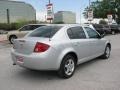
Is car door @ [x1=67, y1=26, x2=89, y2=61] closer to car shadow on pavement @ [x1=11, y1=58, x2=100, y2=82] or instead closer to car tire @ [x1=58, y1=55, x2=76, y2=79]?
car tire @ [x1=58, y1=55, x2=76, y2=79]

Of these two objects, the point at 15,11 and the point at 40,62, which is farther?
the point at 15,11

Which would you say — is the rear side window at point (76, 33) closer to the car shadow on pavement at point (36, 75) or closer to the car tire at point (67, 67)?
the car tire at point (67, 67)

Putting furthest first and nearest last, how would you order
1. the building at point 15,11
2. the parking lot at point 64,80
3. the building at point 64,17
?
the building at point 64,17 < the building at point 15,11 < the parking lot at point 64,80

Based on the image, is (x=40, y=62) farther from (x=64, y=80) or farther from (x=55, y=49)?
(x=64, y=80)

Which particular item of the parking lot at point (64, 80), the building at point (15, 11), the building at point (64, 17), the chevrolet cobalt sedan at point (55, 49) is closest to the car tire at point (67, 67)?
the chevrolet cobalt sedan at point (55, 49)

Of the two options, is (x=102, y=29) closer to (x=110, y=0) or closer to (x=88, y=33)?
(x=88, y=33)

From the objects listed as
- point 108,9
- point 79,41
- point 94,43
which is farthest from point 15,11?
point 79,41

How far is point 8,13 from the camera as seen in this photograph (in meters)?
58.3

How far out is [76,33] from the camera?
715 centimetres

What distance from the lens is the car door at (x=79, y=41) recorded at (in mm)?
6828

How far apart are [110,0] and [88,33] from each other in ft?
170

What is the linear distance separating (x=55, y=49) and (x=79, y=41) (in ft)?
4.16

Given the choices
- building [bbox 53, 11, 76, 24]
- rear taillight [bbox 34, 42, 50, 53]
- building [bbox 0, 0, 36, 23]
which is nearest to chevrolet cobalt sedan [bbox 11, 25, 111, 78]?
rear taillight [bbox 34, 42, 50, 53]

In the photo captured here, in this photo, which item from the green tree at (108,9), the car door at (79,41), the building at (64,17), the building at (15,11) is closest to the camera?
the car door at (79,41)
